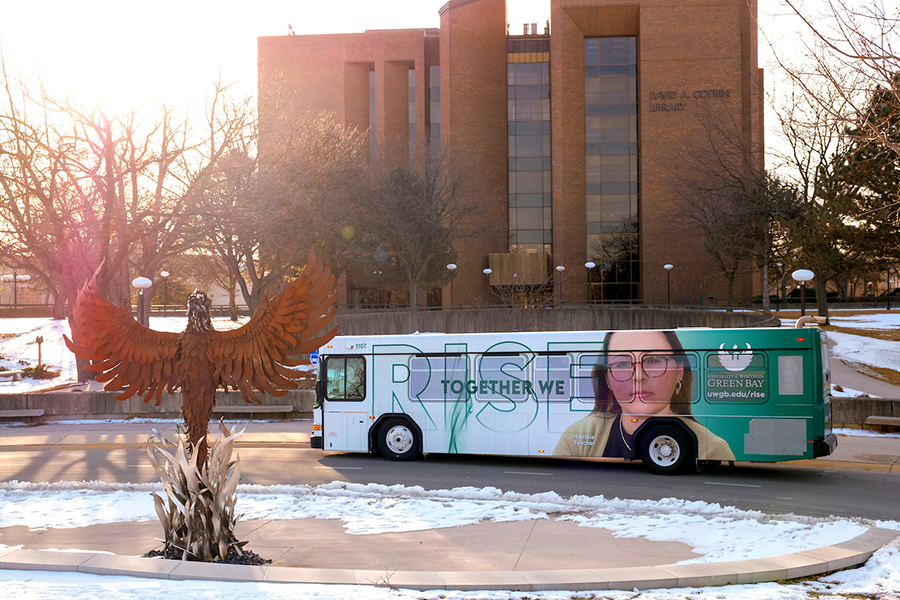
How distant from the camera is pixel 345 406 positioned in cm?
1593

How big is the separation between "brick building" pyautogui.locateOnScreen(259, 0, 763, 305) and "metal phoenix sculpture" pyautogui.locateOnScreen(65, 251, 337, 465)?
42.7 m

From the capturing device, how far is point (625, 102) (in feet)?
194

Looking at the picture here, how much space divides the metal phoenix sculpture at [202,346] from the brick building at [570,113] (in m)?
42.7

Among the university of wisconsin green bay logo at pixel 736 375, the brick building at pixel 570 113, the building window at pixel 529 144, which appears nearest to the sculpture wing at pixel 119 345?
the university of wisconsin green bay logo at pixel 736 375

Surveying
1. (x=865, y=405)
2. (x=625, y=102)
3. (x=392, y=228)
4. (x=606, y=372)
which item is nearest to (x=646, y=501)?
(x=606, y=372)

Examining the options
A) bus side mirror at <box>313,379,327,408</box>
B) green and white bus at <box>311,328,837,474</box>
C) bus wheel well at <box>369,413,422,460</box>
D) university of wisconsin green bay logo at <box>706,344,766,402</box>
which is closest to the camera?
green and white bus at <box>311,328,837,474</box>

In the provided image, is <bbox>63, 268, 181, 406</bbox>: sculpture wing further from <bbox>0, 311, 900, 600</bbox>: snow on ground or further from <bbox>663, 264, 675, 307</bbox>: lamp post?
<bbox>663, 264, 675, 307</bbox>: lamp post

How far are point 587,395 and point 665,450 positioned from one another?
5.29ft

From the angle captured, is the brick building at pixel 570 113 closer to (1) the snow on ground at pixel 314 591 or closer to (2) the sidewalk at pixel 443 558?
(2) the sidewalk at pixel 443 558

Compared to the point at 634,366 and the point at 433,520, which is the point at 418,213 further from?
the point at 433,520

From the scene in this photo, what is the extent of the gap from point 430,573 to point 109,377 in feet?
12.6

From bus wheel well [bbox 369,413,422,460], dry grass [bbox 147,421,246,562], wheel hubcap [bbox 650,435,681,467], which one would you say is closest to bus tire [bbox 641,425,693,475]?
wheel hubcap [bbox 650,435,681,467]

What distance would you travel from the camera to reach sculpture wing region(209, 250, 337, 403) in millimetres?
7484

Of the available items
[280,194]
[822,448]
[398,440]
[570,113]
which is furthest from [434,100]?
[822,448]
